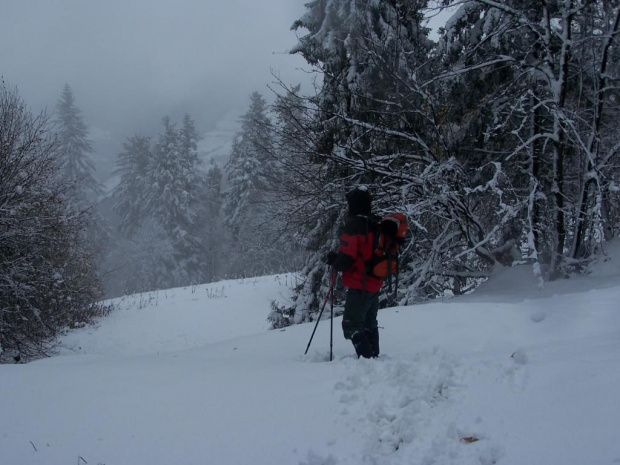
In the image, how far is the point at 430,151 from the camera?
7.20 meters

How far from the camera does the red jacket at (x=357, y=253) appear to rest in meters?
4.50

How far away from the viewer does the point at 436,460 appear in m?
2.62

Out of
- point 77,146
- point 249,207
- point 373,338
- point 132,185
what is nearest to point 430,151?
point 373,338

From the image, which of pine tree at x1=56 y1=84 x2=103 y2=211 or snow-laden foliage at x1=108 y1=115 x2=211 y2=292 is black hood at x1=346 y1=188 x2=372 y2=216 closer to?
snow-laden foliage at x1=108 y1=115 x2=211 y2=292

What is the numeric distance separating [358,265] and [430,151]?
340 cm

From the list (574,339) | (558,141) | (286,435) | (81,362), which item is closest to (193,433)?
(286,435)

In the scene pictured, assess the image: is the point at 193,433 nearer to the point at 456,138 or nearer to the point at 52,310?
the point at 456,138

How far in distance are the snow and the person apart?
35cm

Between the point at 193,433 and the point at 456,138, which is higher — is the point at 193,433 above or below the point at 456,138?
below

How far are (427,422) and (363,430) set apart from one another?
1.47 ft

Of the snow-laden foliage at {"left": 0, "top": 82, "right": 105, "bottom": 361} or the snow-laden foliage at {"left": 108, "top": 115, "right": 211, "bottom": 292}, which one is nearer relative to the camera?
the snow-laden foliage at {"left": 0, "top": 82, "right": 105, "bottom": 361}

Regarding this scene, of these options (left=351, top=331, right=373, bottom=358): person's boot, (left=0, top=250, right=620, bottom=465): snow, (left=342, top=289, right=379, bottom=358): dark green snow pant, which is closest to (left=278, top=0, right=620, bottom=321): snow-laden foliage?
(left=0, top=250, right=620, bottom=465): snow

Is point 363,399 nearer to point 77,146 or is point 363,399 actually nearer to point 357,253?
point 357,253

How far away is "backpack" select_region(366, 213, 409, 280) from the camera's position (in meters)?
4.62
